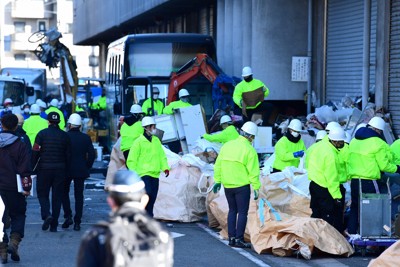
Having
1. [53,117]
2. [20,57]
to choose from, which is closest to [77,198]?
[53,117]

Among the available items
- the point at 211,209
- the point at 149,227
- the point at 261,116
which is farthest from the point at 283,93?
the point at 149,227

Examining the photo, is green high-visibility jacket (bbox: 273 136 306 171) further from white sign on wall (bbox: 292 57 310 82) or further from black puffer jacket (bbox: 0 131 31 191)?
white sign on wall (bbox: 292 57 310 82)

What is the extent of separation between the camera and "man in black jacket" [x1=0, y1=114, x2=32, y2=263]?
1178 cm

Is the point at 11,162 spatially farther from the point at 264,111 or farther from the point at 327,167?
the point at 264,111

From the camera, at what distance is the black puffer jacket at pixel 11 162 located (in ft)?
38.6

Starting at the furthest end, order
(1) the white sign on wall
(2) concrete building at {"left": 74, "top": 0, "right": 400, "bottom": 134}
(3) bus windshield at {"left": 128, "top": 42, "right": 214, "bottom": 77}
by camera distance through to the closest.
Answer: (1) the white sign on wall, (3) bus windshield at {"left": 128, "top": 42, "right": 214, "bottom": 77}, (2) concrete building at {"left": 74, "top": 0, "right": 400, "bottom": 134}

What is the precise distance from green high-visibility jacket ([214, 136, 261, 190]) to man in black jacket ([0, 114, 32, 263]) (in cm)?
276

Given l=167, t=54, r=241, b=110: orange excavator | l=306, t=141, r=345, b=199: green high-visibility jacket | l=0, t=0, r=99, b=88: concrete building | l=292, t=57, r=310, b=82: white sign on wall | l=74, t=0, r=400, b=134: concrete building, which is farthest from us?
l=0, t=0, r=99, b=88: concrete building

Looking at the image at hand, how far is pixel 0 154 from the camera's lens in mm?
11844

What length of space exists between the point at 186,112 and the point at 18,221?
27.5 ft

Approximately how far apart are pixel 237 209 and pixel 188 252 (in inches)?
39.3

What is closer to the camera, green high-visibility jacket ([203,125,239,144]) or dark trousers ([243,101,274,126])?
green high-visibility jacket ([203,125,239,144])

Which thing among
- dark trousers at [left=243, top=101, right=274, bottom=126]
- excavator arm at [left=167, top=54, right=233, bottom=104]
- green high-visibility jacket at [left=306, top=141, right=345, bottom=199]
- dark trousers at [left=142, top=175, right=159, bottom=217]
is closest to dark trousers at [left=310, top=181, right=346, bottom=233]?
green high-visibility jacket at [left=306, top=141, right=345, bottom=199]

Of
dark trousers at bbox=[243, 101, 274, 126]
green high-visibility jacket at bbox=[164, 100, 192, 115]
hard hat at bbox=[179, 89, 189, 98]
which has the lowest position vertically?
dark trousers at bbox=[243, 101, 274, 126]
